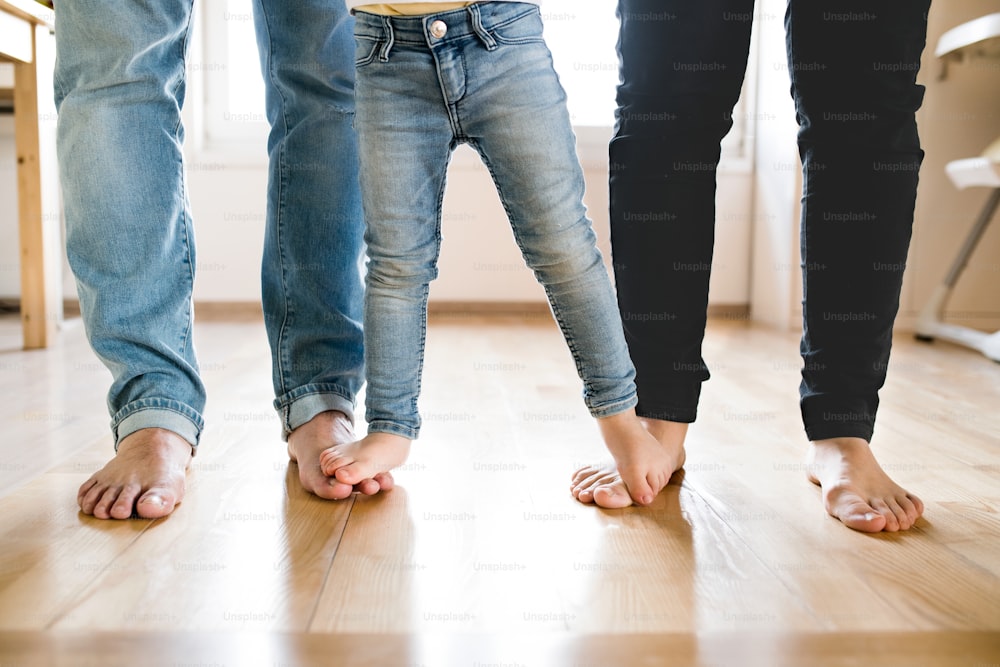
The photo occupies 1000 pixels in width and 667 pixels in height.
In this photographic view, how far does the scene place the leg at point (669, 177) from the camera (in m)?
0.93

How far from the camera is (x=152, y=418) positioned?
3.12ft

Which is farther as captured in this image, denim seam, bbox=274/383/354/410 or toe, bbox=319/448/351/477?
denim seam, bbox=274/383/354/410

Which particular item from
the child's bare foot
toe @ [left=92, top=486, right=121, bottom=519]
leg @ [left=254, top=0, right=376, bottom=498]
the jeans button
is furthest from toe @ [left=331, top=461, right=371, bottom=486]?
the jeans button

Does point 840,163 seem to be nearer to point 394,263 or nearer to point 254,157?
point 394,263

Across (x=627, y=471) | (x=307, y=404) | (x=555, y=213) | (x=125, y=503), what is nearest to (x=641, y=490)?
(x=627, y=471)

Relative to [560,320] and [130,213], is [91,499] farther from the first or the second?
[560,320]

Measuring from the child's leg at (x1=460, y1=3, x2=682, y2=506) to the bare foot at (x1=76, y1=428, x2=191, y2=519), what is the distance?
0.42 meters

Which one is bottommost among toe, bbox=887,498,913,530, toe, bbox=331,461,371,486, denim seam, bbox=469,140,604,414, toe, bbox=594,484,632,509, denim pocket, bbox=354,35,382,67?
toe, bbox=594,484,632,509

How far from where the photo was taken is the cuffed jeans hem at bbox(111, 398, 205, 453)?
0.95 metres

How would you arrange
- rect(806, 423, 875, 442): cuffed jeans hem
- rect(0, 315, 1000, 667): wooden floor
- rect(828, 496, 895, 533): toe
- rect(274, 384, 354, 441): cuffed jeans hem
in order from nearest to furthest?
rect(0, 315, 1000, 667): wooden floor < rect(828, 496, 895, 533): toe < rect(806, 423, 875, 442): cuffed jeans hem < rect(274, 384, 354, 441): cuffed jeans hem

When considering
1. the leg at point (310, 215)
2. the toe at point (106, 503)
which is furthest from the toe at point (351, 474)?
the toe at point (106, 503)

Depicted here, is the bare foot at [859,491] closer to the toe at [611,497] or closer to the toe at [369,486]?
the toe at [611,497]

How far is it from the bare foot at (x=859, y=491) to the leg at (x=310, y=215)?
523 mm

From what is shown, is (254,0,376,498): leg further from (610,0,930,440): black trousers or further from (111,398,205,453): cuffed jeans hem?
(610,0,930,440): black trousers
